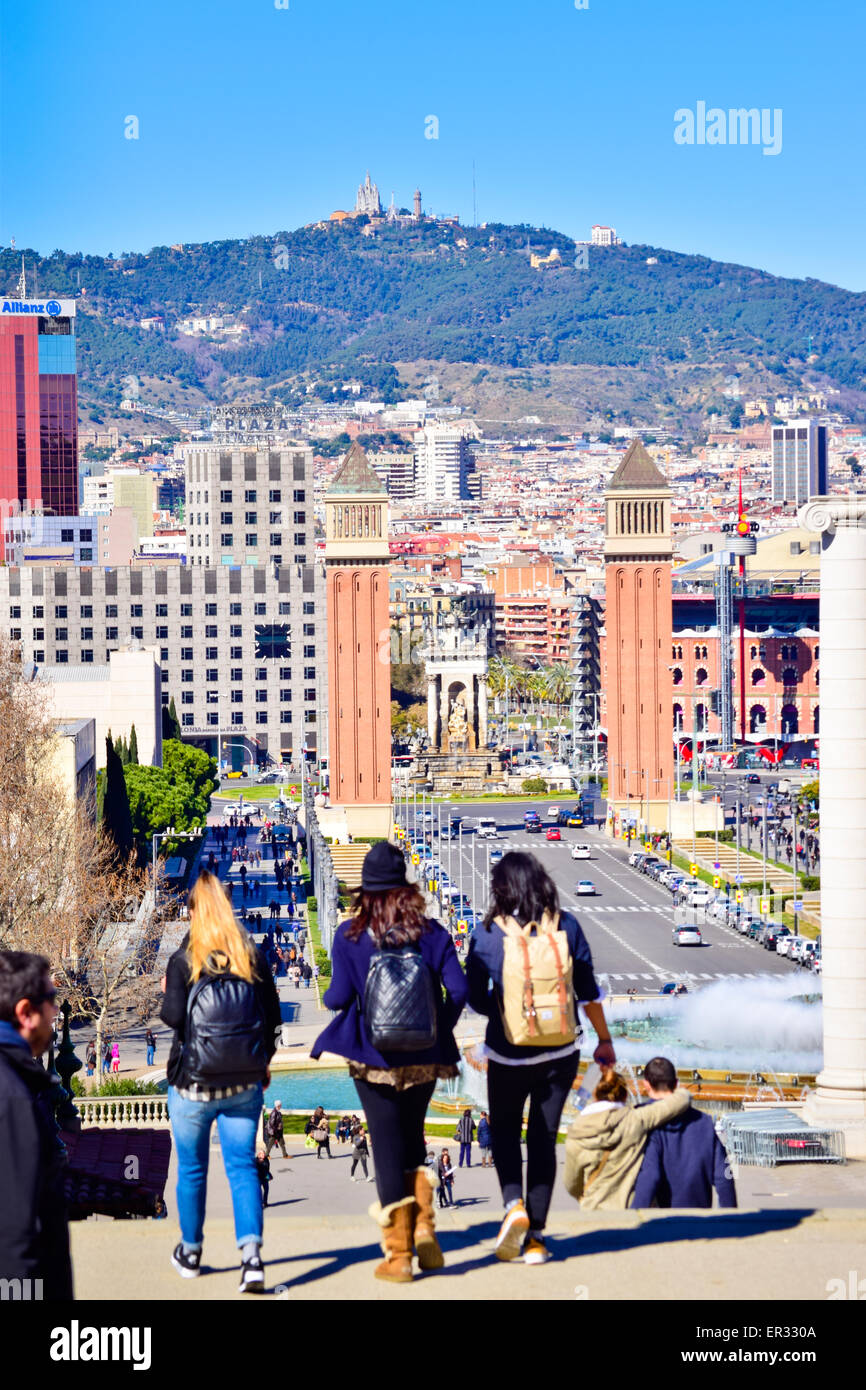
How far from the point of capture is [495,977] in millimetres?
9820

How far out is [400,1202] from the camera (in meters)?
9.36

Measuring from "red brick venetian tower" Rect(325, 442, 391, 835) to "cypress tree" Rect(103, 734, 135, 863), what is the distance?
91.3 feet

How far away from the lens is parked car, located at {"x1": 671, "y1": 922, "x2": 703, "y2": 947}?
54844 mm

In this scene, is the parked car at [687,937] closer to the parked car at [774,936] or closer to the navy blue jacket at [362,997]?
the parked car at [774,936]

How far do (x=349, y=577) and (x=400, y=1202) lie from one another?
71.0 meters

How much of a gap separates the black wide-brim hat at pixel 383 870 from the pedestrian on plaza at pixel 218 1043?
57 cm

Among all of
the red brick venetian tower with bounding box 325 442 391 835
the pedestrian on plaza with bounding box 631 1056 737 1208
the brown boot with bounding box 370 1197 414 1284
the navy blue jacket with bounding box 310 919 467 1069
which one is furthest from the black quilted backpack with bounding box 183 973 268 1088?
the red brick venetian tower with bounding box 325 442 391 835

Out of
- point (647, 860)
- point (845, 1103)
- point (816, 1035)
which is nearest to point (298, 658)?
point (647, 860)

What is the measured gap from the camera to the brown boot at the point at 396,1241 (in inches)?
365

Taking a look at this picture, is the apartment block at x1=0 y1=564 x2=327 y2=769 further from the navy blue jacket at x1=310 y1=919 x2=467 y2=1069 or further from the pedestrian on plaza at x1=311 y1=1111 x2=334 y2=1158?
the navy blue jacket at x1=310 y1=919 x2=467 y2=1069

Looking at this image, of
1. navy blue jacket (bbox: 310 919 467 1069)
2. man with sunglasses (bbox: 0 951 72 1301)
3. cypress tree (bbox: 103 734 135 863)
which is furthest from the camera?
cypress tree (bbox: 103 734 135 863)

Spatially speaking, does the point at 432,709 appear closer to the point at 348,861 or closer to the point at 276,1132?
the point at 348,861

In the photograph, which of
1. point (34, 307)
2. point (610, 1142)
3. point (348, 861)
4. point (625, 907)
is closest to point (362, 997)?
point (610, 1142)

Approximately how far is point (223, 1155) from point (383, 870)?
1394 millimetres
